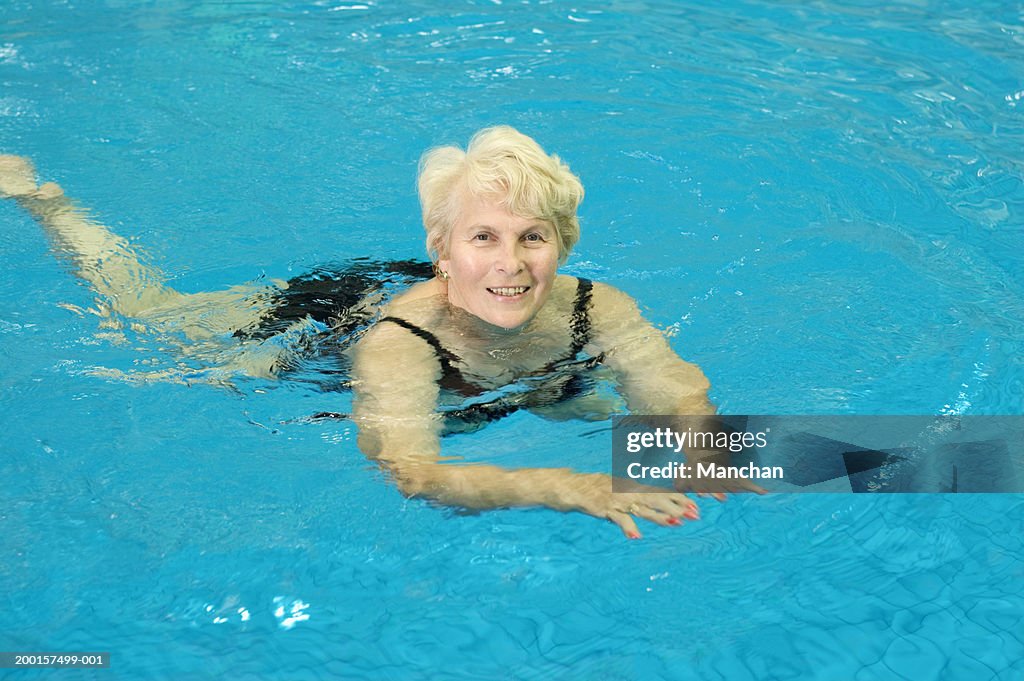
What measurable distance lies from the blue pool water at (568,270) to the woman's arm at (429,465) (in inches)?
8.8

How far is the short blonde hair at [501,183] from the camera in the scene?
3.70 metres

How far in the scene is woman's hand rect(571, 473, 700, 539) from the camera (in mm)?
3150

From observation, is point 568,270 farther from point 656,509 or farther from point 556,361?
point 656,509

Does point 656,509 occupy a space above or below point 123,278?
below

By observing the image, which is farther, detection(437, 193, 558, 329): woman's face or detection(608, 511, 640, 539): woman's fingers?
detection(437, 193, 558, 329): woman's face

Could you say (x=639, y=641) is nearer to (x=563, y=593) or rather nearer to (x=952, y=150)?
(x=563, y=593)

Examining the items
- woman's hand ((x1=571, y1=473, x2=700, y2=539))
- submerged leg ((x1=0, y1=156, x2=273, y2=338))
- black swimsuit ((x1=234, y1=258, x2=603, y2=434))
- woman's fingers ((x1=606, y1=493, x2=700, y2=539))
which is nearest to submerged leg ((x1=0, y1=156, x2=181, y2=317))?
submerged leg ((x1=0, y1=156, x2=273, y2=338))

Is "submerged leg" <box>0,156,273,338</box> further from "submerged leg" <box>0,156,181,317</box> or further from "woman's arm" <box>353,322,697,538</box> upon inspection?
"woman's arm" <box>353,322,697,538</box>

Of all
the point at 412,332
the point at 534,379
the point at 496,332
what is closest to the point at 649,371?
the point at 534,379

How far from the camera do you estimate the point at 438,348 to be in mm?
3955

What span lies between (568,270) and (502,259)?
1.58 m

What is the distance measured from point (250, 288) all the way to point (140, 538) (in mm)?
1633

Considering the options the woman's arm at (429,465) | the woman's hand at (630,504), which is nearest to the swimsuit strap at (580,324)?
the woman's arm at (429,465)

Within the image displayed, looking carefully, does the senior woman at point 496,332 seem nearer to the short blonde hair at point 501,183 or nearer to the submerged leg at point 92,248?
the short blonde hair at point 501,183
